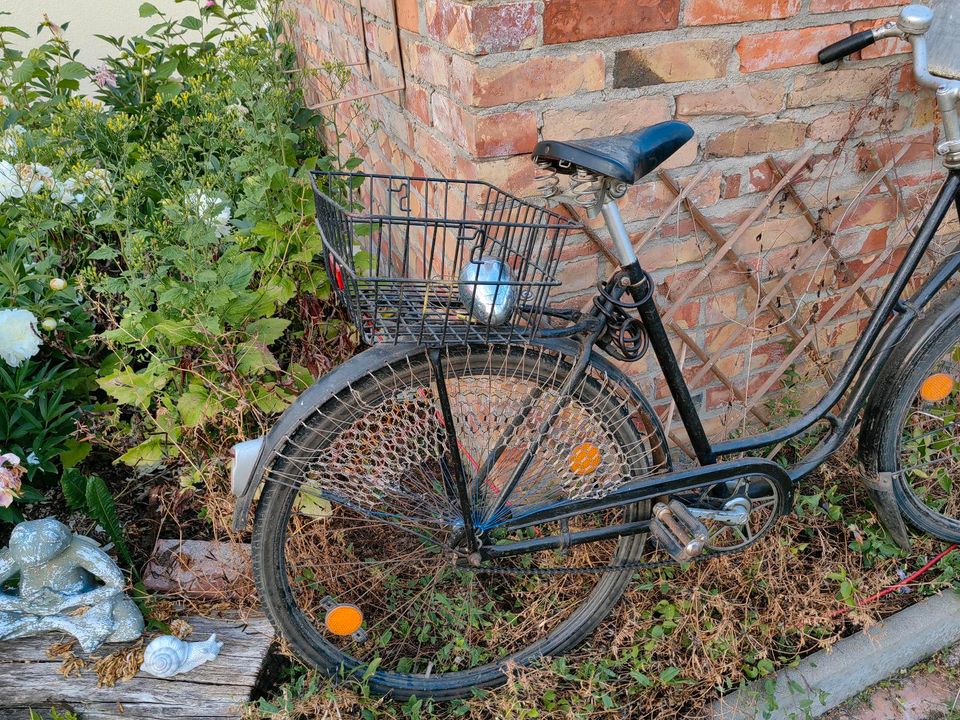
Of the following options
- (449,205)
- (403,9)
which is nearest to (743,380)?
(449,205)

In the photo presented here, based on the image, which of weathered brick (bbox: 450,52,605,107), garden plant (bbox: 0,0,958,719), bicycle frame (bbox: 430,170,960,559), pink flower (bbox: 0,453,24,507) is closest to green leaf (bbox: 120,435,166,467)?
garden plant (bbox: 0,0,958,719)

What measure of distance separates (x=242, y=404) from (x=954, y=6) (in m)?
1.98

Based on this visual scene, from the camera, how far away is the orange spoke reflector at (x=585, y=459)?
161 centimetres

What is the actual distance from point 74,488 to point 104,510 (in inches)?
5.5

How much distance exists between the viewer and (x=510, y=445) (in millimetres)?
1608

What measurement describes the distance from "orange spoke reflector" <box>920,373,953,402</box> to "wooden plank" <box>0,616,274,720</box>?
1.83 meters

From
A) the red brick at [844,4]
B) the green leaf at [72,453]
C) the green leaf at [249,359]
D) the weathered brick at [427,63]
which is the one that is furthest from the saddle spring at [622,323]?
the green leaf at [72,453]

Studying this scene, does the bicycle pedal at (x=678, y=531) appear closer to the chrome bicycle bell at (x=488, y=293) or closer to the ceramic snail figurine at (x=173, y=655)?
the chrome bicycle bell at (x=488, y=293)

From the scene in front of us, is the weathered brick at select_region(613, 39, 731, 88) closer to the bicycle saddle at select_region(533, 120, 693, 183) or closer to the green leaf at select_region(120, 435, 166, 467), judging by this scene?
the bicycle saddle at select_region(533, 120, 693, 183)

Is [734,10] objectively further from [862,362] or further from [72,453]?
[72,453]

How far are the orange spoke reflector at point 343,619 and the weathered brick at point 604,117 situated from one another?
119 centimetres

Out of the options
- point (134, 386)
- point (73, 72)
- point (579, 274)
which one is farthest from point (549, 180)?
point (73, 72)

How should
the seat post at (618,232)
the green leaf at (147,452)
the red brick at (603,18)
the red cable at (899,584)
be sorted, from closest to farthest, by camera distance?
1. the seat post at (618,232)
2. the red brick at (603,18)
3. the red cable at (899,584)
4. the green leaf at (147,452)

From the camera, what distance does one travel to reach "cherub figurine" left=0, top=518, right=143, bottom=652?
1.66m
